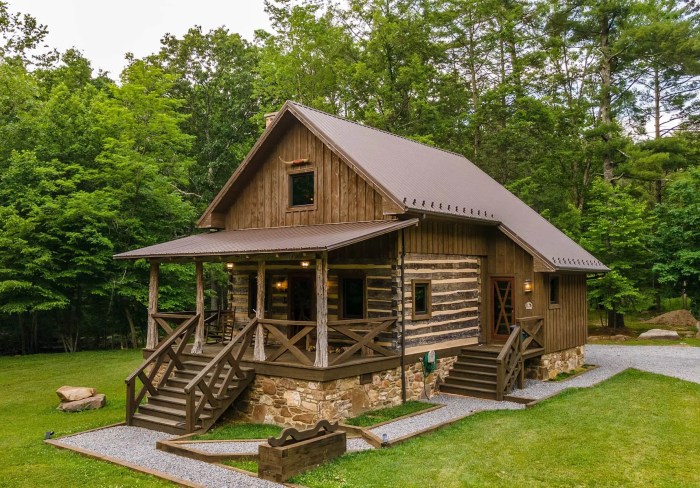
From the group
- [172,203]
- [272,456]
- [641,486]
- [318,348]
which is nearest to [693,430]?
[641,486]

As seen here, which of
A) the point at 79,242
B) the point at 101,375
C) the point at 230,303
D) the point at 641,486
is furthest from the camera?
the point at 79,242

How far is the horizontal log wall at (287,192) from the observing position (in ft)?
47.4

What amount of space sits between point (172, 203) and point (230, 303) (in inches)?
444

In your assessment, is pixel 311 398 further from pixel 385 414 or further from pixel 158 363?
pixel 158 363

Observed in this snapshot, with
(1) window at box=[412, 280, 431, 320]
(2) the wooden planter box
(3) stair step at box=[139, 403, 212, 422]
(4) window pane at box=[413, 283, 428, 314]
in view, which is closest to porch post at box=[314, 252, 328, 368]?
(2) the wooden planter box

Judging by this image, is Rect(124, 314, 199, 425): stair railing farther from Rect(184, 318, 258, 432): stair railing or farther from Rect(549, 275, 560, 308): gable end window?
Rect(549, 275, 560, 308): gable end window

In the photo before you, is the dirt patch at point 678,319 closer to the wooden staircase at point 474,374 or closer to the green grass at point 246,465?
the wooden staircase at point 474,374

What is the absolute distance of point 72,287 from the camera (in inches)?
968

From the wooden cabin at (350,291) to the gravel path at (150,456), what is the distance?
0.63 metres

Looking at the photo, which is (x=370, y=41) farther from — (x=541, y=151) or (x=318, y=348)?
(x=318, y=348)

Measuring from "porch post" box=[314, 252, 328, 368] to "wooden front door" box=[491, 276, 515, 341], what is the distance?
7.34 m

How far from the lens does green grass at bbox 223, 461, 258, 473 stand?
9141 millimetres

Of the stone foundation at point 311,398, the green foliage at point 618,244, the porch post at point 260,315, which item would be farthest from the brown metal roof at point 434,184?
the green foliage at point 618,244

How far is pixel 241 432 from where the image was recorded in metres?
11.7
